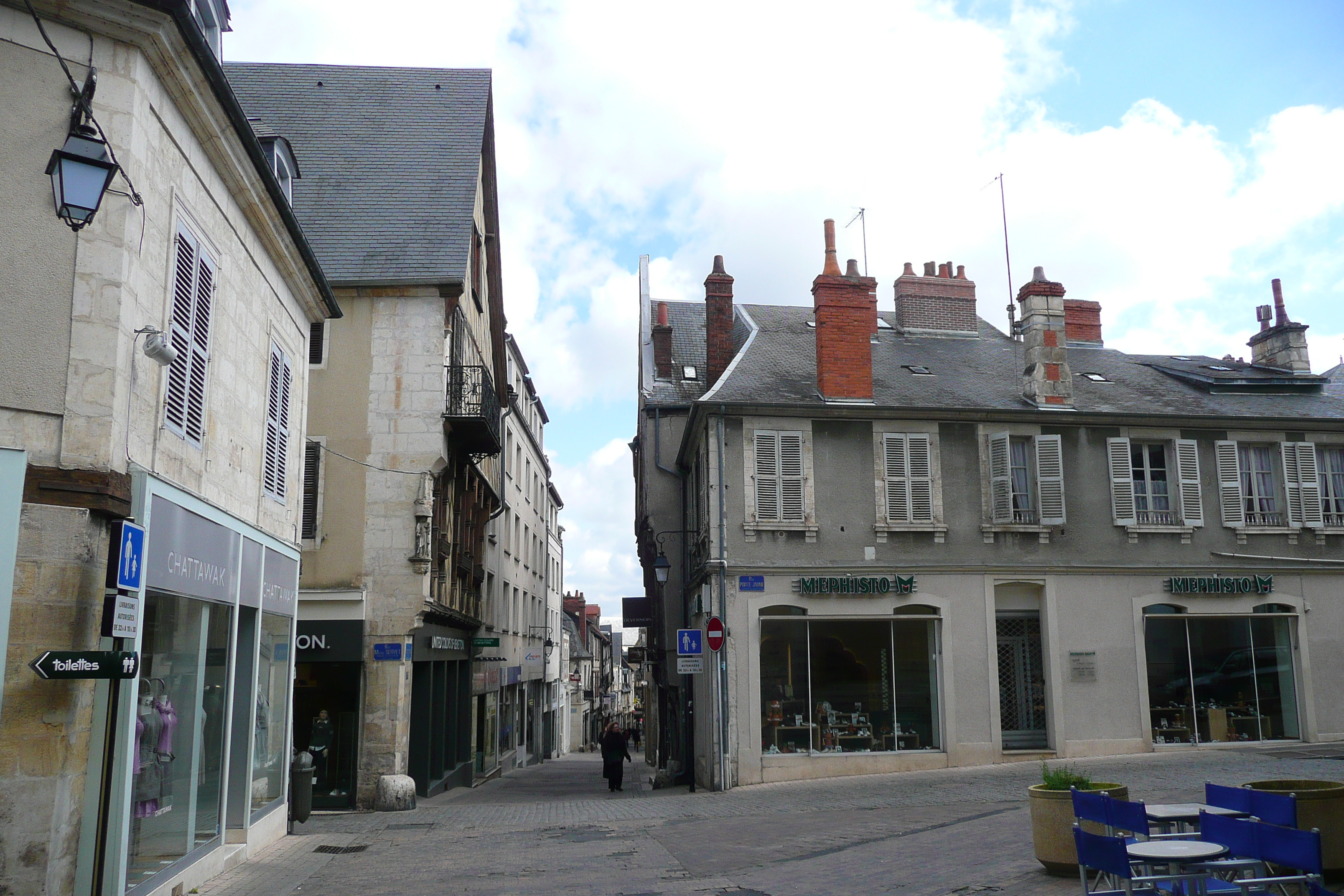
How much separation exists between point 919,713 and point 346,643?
34.4ft

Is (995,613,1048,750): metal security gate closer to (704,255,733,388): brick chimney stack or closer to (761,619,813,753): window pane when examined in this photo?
(761,619,813,753): window pane

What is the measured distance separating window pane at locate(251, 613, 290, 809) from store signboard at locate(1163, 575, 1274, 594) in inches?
637

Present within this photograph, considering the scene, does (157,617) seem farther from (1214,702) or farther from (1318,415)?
(1318,415)

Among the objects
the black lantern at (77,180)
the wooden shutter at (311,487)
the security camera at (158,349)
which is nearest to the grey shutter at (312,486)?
the wooden shutter at (311,487)

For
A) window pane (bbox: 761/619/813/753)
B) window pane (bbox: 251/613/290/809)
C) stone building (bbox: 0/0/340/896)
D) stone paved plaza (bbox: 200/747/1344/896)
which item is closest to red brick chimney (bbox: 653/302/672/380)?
window pane (bbox: 761/619/813/753)

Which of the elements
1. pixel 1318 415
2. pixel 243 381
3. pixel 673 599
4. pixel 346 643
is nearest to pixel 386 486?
pixel 346 643

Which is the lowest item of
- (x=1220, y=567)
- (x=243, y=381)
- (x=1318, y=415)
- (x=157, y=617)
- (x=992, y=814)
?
(x=992, y=814)

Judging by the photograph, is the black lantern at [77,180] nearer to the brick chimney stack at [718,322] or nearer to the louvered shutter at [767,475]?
the louvered shutter at [767,475]

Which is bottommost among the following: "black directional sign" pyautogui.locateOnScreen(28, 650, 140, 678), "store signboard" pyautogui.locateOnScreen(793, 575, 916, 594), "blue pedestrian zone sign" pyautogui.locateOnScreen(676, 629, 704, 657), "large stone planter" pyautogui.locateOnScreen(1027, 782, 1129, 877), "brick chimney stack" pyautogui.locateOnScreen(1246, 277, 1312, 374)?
"large stone planter" pyautogui.locateOnScreen(1027, 782, 1129, 877)

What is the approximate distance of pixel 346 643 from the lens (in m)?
18.2

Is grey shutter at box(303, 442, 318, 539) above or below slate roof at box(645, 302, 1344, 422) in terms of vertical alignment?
below

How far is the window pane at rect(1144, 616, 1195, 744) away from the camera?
20250mm

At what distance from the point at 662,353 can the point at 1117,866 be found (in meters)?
22.6

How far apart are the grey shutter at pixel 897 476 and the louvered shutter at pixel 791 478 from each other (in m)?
1.67
